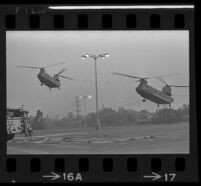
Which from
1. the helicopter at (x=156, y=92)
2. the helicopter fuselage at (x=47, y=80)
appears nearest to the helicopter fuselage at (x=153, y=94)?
the helicopter at (x=156, y=92)

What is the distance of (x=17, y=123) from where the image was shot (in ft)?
16.8

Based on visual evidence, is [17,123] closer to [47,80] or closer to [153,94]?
[47,80]

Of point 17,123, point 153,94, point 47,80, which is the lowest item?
point 17,123

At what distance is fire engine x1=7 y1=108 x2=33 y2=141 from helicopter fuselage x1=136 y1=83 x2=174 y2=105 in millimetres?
1300

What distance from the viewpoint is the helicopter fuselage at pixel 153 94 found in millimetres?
5091

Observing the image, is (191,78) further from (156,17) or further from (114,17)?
(114,17)

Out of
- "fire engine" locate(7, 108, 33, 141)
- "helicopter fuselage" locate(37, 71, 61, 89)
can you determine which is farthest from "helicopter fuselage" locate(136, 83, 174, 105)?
"fire engine" locate(7, 108, 33, 141)

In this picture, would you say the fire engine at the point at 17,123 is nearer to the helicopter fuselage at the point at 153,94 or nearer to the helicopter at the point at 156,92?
the helicopter at the point at 156,92

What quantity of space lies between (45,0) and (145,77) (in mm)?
1391

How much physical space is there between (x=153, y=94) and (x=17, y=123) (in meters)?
1.57

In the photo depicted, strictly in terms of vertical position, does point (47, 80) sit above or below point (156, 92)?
above

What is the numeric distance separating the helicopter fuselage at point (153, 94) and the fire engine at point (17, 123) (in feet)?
4.27

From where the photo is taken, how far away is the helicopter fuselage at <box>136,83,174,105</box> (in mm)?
5091

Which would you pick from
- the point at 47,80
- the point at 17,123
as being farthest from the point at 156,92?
the point at 17,123
